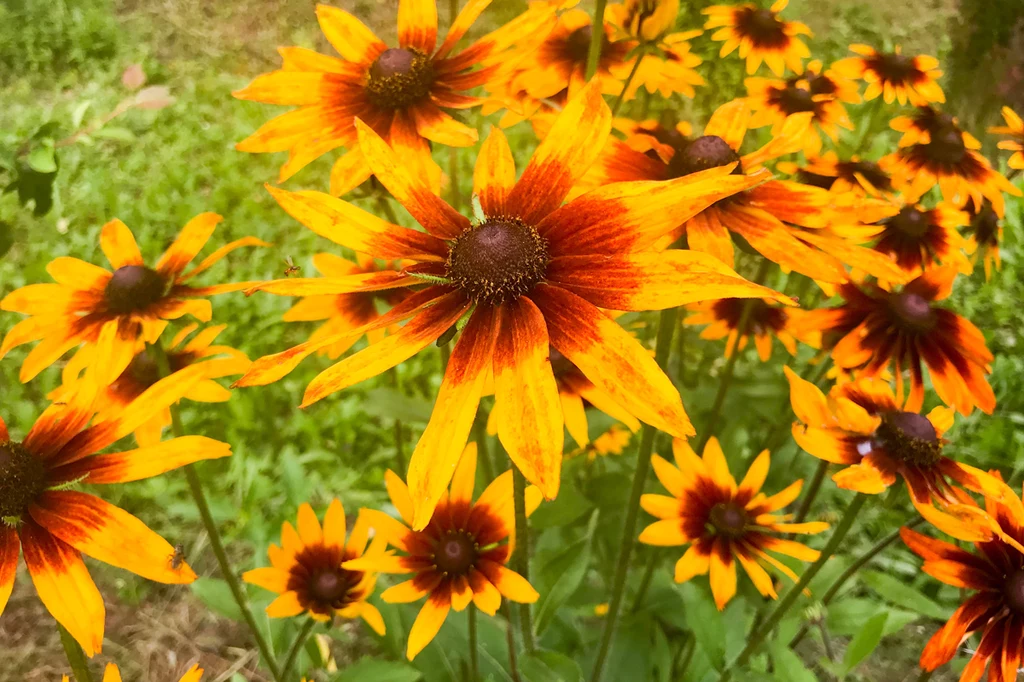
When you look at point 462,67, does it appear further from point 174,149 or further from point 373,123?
point 174,149

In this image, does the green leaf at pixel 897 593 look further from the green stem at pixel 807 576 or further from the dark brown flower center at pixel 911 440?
the dark brown flower center at pixel 911 440

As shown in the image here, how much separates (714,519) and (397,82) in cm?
70

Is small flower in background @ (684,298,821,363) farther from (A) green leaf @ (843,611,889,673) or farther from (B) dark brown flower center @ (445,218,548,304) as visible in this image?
(B) dark brown flower center @ (445,218,548,304)

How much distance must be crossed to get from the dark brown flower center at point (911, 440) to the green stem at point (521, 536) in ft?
1.52

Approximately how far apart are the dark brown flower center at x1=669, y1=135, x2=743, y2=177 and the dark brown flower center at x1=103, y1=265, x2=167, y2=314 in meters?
0.63

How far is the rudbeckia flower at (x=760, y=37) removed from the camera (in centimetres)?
137

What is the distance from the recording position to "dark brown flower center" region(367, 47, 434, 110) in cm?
83

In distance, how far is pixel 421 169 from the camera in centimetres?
71

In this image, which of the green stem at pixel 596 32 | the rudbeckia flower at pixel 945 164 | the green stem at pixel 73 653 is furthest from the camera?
the rudbeckia flower at pixel 945 164

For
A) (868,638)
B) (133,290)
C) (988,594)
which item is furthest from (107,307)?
(868,638)

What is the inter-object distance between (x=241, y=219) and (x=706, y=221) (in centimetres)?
217

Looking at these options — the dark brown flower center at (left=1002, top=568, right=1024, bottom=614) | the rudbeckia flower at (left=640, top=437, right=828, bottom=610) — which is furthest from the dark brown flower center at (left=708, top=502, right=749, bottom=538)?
the dark brown flower center at (left=1002, top=568, right=1024, bottom=614)

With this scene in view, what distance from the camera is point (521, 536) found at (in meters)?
0.71

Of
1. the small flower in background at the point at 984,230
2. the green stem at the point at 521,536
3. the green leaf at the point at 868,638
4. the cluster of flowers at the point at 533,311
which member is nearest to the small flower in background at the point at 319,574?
the cluster of flowers at the point at 533,311
